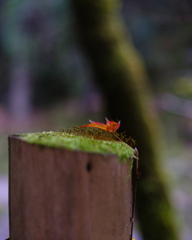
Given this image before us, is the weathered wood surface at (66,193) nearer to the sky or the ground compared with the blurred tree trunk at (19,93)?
nearer to the ground

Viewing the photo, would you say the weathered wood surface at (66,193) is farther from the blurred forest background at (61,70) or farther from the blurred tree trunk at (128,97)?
the blurred forest background at (61,70)

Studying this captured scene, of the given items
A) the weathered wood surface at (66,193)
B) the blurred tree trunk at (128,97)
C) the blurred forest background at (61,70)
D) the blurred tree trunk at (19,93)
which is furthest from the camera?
the blurred tree trunk at (19,93)

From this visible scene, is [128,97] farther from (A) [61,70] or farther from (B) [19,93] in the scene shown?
(B) [19,93]

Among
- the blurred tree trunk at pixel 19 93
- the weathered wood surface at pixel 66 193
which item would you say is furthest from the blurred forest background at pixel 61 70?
the weathered wood surface at pixel 66 193

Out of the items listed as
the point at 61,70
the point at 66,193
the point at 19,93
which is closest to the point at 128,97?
the point at 66,193

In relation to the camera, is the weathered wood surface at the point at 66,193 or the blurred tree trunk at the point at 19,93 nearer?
the weathered wood surface at the point at 66,193

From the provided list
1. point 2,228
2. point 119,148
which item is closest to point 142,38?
point 2,228

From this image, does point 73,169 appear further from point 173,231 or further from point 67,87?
point 67,87
